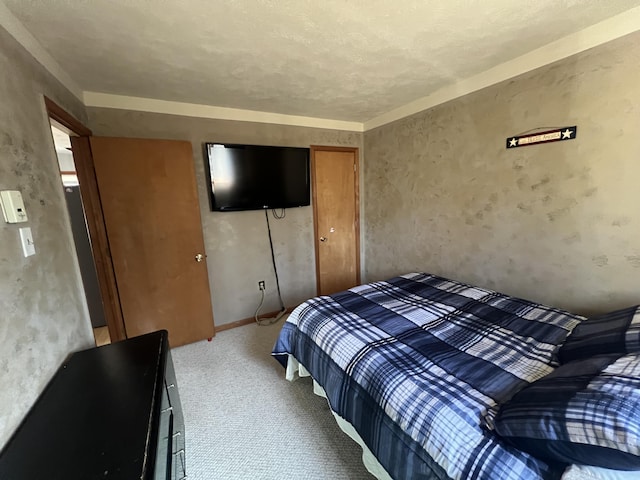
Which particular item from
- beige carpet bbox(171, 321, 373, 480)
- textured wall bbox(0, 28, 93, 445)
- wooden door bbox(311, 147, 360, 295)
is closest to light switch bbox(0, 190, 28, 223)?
textured wall bbox(0, 28, 93, 445)

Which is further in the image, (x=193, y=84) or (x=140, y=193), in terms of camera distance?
(x=140, y=193)

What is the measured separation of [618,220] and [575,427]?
62.6 inches

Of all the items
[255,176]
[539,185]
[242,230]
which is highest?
[255,176]

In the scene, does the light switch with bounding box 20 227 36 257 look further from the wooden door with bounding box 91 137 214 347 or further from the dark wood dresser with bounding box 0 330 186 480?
the wooden door with bounding box 91 137 214 347

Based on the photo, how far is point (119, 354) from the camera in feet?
4.29

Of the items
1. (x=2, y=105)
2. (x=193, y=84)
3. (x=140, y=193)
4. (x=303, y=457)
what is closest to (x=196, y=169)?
(x=140, y=193)

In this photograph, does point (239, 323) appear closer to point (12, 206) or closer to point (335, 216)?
point (335, 216)

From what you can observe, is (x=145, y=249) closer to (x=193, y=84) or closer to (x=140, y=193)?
(x=140, y=193)

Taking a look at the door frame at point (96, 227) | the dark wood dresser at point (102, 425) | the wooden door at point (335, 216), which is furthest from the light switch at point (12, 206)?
the wooden door at point (335, 216)

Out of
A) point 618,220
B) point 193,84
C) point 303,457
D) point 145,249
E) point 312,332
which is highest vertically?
point 193,84

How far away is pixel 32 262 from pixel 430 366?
1792mm

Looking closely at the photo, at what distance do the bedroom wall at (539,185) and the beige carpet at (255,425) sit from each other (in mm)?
1803

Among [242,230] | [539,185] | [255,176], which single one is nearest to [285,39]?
[255,176]

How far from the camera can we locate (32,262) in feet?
3.65
